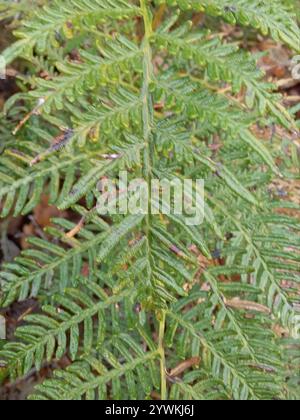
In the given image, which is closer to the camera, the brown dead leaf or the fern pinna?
the fern pinna

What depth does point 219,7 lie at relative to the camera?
1095mm

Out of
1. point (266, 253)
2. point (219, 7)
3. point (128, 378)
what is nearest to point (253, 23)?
point (219, 7)
